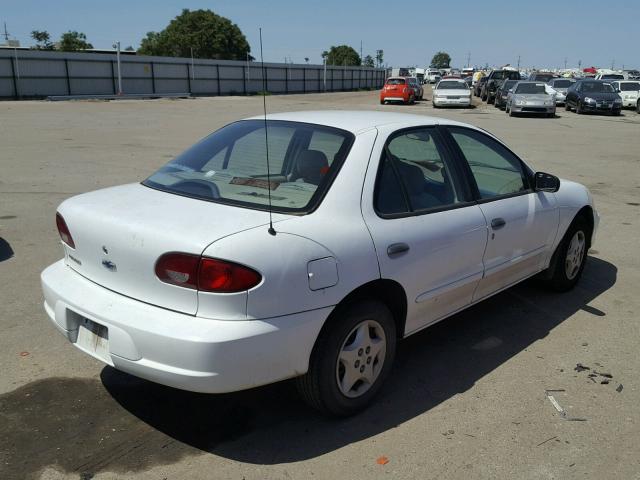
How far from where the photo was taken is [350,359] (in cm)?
324

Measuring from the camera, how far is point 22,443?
3.05 m

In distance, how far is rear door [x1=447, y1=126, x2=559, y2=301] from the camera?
411cm

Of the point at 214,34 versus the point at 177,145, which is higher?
the point at 214,34

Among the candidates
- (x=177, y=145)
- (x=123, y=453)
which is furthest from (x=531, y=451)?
(x=177, y=145)

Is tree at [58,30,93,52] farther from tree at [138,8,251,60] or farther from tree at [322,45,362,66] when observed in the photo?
tree at [322,45,362,66]

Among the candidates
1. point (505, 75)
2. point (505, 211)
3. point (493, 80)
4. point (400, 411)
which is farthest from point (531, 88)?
point (400, 411)

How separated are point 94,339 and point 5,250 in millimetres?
3699

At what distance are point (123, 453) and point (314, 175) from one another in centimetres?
172

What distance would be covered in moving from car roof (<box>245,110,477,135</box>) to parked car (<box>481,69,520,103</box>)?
3417 cm

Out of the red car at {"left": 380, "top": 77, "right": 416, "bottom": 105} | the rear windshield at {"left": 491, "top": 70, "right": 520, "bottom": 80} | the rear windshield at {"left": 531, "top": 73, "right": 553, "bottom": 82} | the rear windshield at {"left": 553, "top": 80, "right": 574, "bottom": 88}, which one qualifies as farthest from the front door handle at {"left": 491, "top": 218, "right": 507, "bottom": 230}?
the rear windshield at {"left": 531, "top": 73, "right": 553, "bottom": 82}

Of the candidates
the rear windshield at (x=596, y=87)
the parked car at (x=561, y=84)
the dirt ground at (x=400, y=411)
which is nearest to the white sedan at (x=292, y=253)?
the dirt ground at (x=400, y=411)

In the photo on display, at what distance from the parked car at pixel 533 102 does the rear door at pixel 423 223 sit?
78.7 ft

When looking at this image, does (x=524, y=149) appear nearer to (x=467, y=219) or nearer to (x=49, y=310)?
(x=467, y=219)

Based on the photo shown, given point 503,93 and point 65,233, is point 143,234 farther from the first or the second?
point 503,93
